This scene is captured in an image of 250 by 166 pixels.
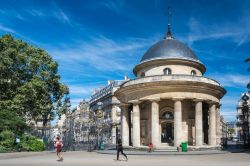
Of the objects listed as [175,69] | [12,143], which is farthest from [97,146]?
[175,69]

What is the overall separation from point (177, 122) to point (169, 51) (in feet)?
33.7

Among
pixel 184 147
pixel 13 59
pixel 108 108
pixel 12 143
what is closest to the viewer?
pixel 184 147

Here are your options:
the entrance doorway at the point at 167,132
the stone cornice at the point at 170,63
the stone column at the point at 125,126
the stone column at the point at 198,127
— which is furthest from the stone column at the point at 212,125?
the stone column at the point at 125,126

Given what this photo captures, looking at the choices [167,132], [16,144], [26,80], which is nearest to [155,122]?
[167,132]

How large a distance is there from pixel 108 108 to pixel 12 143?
180ft

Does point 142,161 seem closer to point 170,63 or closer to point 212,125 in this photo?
point 212,125

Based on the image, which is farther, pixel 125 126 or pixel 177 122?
pixel 125 126

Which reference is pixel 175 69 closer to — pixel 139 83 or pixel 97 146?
pixel 139 83

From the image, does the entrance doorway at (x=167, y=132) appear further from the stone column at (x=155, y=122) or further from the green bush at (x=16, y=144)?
the green bush at (x=16, y=144)

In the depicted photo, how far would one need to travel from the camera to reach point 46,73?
176ft

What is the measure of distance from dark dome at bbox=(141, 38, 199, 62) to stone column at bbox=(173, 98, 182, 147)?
285 inches

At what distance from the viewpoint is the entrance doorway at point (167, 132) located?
1791 inches

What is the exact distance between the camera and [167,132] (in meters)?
45.7

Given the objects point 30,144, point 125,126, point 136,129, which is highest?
point 125,126
